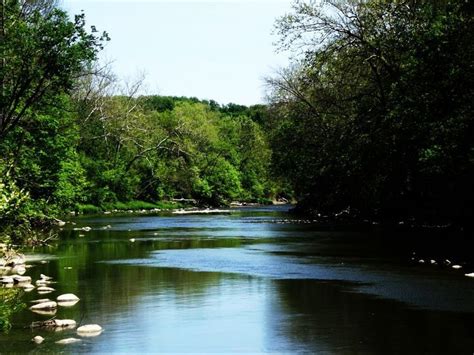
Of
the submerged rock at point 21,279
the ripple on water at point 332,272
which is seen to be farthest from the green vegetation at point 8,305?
the ripple on water at point 332,272

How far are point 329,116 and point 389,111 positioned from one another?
63.8ft

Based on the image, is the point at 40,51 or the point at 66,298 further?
the point at 40,51

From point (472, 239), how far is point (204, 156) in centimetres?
6114

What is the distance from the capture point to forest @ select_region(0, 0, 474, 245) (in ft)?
92.4

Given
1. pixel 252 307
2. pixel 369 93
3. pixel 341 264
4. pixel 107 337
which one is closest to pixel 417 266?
pixel 341 264

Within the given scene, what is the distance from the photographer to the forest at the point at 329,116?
2817 cm

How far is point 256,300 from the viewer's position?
55.5ft

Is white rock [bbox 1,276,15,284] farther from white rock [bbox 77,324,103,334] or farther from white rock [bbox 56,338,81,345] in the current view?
white rock [bbox 56,338,81,345]

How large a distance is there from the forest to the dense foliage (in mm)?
79

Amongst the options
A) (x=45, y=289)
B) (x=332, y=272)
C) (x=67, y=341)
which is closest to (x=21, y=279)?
(x=45, y=289)

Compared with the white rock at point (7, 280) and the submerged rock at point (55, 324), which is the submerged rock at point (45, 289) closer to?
the white rock at point (7, 280)

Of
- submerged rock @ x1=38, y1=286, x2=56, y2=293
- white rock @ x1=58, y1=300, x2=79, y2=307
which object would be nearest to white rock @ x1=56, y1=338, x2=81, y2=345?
white rock @ x1=58, y1=300, x2=79, y2=307

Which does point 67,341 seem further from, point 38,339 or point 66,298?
point 66,298

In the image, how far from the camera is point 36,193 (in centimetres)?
3850
